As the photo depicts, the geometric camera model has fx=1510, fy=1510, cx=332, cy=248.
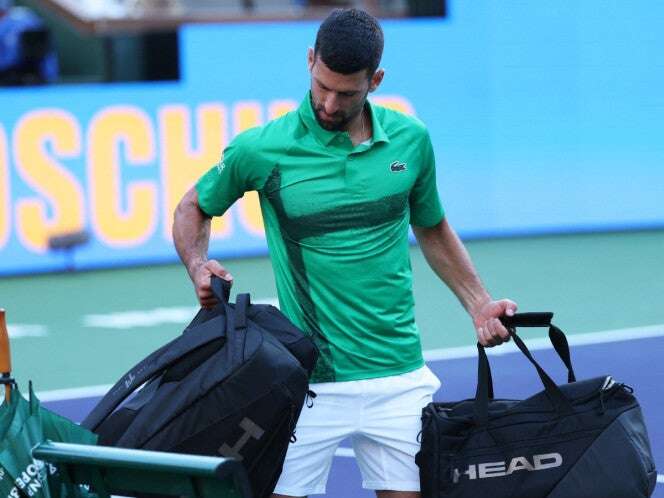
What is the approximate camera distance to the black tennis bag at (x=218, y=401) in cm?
387

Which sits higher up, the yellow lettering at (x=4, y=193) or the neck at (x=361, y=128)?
the neck at (x=361, y=128)

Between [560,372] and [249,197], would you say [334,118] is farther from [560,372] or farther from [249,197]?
[249,197]

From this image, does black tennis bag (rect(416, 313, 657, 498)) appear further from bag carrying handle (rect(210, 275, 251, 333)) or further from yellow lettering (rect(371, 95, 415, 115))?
yellow lettering (rect(371, 95, 415, 115))

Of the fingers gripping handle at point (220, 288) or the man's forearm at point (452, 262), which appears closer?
the fingers gripping handle at point (220, 288)

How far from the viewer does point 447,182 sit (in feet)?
47.6

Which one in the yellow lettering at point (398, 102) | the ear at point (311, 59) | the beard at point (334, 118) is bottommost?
the yellow lettering at point (398, 102)

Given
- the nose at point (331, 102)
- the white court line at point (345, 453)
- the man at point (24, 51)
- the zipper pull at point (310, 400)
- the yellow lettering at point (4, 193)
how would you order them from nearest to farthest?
the nose at point (331, 102), the zipper pull at point (310, 400), the white court line at point (345, 453), the yellow lettering at point (4, 193), the man at point (24, 51)

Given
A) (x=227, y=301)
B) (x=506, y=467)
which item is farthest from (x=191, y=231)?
(x=506, y=467)

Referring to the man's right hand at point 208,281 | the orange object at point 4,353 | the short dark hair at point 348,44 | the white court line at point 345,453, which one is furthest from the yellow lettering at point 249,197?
the orange object at point 4,353

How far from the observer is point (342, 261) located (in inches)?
176

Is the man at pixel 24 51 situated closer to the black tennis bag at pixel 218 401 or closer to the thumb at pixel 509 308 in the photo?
the thumb at pixel 509 308

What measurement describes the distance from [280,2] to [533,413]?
36.0 feet

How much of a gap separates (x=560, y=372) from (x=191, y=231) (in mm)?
4960

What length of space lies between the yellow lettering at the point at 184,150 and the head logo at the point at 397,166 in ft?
29.4
